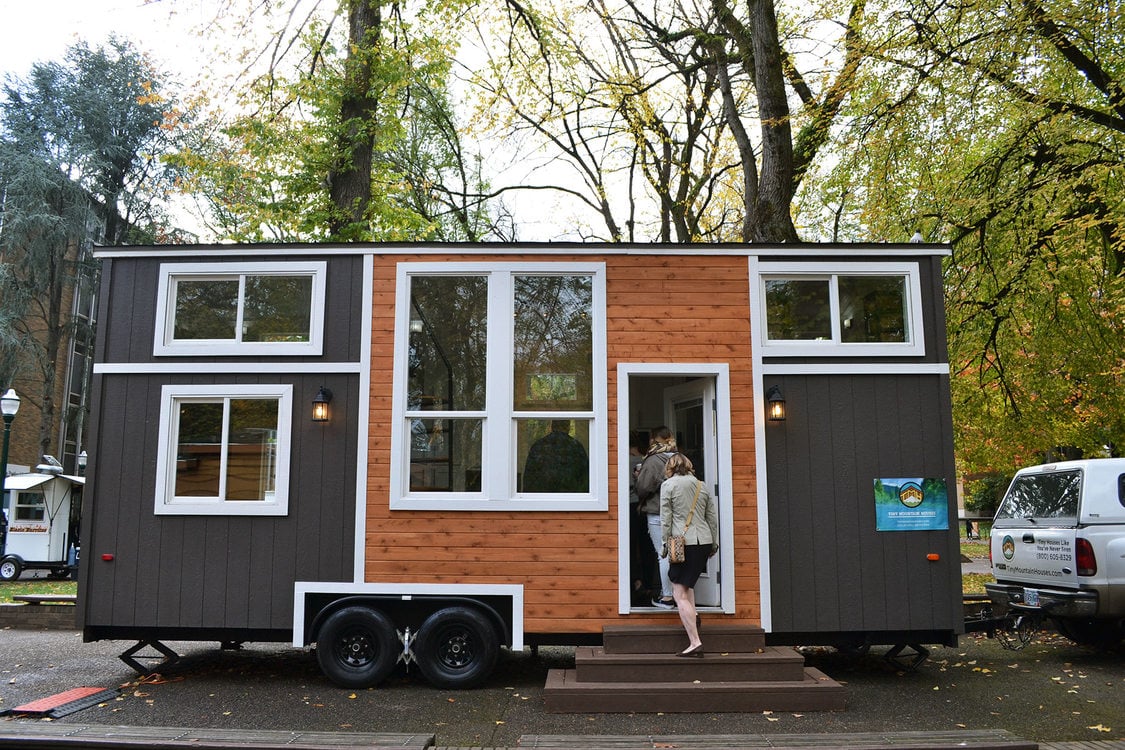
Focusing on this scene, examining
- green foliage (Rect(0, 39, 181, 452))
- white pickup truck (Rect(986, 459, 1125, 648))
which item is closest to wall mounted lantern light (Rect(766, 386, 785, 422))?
white pickup truck (Rect(986, 459, 1125, 648))

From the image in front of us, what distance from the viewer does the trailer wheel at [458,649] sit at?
22.9 ft

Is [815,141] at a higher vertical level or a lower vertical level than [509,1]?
lower

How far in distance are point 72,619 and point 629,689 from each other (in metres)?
7.94

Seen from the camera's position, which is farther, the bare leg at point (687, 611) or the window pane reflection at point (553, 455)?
the window pane reflection at point (553, 455)

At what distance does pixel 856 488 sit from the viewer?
7328 mm

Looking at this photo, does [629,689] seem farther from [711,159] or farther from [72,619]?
[711,159]

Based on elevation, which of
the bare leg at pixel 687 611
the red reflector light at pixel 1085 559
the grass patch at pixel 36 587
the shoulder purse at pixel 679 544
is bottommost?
the grass patch at pixel 36 587

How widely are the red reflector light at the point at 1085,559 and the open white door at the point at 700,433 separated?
3591 millimetres

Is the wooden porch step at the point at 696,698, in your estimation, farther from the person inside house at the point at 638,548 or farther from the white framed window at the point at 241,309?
the white framed window at the point at 241,309

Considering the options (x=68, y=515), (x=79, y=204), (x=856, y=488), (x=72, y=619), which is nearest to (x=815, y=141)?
(x=856, y=488)

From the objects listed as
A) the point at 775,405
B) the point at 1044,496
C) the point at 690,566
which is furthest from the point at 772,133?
the point at 690,566

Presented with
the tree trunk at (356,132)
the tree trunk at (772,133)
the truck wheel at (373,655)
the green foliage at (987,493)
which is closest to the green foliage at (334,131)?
the tree trunk at (356,132)

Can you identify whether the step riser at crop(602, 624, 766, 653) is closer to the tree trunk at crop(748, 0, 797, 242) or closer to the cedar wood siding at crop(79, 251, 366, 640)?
the cedar wood siding at crop(79, 251, 366, 640)

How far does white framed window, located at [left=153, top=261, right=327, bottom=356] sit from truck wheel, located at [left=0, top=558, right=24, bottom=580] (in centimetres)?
1067
